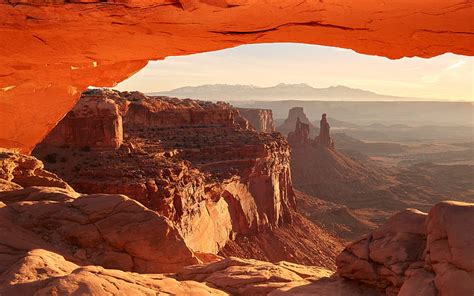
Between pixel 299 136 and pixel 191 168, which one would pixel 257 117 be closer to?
pixel 299 136

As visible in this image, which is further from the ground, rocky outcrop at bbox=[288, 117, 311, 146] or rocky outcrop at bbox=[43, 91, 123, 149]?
rocky outcrop at bbox=[43, 91, 123, 149]

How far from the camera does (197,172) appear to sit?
3059 cm

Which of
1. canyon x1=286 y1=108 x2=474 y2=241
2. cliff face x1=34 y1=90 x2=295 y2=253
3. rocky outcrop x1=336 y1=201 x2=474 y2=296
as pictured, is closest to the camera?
rocky outcrop x1=336 y1=201 x2=474 y2=296

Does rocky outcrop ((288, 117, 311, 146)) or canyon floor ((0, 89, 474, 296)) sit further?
rocky outcrop ((288, 117, 311, 146))

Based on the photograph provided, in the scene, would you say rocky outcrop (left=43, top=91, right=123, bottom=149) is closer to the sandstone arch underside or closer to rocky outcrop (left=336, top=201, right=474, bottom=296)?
the sandstone arch underside

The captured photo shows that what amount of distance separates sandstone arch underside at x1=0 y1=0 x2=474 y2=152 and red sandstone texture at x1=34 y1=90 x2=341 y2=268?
15.1 m

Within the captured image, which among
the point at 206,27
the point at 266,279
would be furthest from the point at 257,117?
the point at 206,27

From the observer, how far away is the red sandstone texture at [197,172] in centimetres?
2438

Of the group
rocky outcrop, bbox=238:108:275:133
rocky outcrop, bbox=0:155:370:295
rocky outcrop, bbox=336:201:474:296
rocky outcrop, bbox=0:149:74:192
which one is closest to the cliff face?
rocky outcrop, bbox=0:149:74:192

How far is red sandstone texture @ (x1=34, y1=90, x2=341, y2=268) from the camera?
2438 cm

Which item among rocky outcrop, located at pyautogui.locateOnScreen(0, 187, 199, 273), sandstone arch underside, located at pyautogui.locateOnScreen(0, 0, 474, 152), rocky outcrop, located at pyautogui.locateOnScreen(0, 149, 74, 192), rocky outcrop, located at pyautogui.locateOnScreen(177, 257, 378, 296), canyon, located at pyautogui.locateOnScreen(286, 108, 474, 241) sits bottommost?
canyon, located at pyautogui.locateOnScreen(286, 108, 474, 241)

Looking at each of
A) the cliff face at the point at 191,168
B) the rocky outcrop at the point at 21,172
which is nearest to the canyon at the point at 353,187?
the cliff face at the point at 191,168

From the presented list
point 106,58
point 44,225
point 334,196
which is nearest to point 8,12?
point 106,58

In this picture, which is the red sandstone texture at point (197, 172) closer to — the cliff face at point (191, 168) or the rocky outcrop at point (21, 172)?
the cliff face at point (191, 168)
